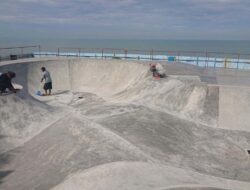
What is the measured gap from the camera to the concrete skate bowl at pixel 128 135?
393 inches

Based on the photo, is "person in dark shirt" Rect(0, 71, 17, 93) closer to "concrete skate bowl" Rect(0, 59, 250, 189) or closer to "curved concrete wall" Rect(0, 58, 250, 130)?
"concrete skate bowl" Rect(0, 59, 250, 189)

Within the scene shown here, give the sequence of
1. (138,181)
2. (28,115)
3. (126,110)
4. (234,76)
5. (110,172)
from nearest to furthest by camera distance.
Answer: (138,181) < (110,172) < (28,115) < (126,110) < (234,76)

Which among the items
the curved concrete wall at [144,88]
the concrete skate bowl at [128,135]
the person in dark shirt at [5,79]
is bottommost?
the concrete skate bowl at [128,135]

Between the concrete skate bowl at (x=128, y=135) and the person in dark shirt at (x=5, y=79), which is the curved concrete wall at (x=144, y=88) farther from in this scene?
the person in dark shirt at (x=5, y=79)

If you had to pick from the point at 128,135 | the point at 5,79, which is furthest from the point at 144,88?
the point at 5,79

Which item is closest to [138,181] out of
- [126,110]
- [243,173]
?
[243,173]

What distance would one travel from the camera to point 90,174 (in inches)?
355

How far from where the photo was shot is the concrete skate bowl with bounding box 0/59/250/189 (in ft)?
32.8

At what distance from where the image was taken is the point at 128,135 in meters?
12.5

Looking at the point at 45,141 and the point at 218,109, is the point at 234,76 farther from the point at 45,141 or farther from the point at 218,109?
the point at 45,141

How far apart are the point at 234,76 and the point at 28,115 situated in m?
15.8

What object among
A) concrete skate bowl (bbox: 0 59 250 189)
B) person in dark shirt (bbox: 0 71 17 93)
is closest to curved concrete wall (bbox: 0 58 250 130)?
concrete skate bowl (bbox: 0 59 250 189)

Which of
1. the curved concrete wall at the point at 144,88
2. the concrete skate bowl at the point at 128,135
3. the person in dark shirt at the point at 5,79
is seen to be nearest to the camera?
the concrete skate bowl at the point at 128,135

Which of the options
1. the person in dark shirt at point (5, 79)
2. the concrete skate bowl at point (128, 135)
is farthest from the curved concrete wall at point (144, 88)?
the person in dark shirt at point (5, 79)
